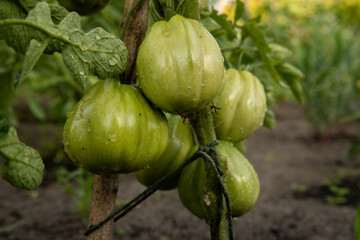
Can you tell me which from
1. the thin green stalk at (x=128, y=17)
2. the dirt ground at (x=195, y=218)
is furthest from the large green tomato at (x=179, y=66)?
the dirt ground at (x=195, y=218)

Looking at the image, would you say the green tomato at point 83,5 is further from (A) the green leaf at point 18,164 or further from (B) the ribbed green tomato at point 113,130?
(A) the green leaf at point 18,164

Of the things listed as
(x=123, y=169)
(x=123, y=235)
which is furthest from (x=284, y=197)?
(x=123, y=169)

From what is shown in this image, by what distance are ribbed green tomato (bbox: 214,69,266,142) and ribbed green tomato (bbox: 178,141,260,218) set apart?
0.05 m

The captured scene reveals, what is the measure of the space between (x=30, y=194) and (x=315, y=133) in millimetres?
3238

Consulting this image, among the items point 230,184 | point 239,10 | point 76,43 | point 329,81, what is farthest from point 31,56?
point 329,81

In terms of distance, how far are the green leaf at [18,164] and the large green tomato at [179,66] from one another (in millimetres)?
268

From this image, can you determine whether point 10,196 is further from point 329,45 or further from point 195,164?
point 329,45

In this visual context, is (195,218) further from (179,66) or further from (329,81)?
(329,81)

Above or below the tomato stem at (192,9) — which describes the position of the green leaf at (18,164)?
below

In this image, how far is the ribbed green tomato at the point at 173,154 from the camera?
1056mm

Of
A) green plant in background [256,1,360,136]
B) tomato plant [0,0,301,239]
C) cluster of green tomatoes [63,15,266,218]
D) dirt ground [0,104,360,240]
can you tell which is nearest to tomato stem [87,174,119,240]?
tomato plant [0,0,301,239]

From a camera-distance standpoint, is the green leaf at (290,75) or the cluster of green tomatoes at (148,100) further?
the green leaf at (290,75)

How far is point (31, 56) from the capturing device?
731mm

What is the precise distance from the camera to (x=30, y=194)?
2.48 m
